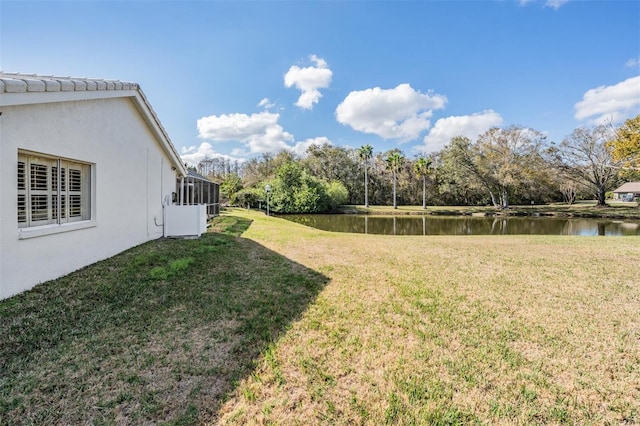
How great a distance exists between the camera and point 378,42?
13391 mm

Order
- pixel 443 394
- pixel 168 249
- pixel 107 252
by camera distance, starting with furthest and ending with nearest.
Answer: pixel 168 249 < pixel 107 252 < pixel 443 394

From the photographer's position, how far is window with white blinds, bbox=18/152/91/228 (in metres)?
3.89

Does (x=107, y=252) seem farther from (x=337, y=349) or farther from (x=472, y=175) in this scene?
(x=472, y=175)

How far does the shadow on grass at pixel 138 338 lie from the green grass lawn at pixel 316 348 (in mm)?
15

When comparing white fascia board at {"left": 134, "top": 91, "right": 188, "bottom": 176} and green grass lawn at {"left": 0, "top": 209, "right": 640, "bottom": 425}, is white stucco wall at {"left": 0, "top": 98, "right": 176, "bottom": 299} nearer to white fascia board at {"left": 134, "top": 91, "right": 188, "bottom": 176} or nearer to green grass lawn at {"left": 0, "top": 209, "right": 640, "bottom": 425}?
white fascia board at {"left": 134, "top": 91, "right": 188, "bottom": 176}

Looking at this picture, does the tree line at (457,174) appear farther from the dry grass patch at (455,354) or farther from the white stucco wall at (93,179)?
the dry grass patch at (455,354)

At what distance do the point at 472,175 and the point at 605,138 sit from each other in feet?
40.2

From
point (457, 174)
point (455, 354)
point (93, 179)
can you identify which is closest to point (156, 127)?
point (93, 179)

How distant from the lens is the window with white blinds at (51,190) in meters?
3.89

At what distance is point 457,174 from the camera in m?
36.9

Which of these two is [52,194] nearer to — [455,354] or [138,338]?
[138,338]

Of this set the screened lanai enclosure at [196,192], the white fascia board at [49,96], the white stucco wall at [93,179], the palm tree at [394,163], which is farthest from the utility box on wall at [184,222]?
the palm tree at [394,163]

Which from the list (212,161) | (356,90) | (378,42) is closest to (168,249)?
(378,42)

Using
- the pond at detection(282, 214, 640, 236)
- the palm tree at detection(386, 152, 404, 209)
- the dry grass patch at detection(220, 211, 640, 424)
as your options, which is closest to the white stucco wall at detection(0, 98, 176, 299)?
the dry grass patch at detection(220, 211, 640, 424)
